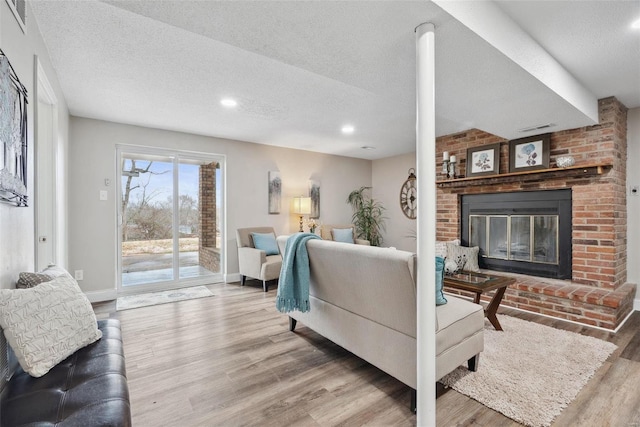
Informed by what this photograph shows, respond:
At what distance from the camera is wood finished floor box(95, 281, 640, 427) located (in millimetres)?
1676

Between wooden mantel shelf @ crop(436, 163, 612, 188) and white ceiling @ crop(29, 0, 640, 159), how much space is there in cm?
46

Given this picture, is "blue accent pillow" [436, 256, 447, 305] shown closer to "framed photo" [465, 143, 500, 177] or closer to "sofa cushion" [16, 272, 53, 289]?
"sofa cushion" [16, 272, 53, 289]

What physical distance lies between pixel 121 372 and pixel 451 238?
4262mm

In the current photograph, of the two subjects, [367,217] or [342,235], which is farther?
[367,217]

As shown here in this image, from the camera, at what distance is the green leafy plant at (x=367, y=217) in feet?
20.7

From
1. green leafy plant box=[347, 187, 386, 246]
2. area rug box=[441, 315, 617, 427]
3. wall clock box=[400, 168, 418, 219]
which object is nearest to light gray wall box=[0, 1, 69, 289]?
area rug box=[441, 315, 617, 427]

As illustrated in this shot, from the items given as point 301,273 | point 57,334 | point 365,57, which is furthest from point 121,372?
point 365,57

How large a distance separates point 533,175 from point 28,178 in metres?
4.55

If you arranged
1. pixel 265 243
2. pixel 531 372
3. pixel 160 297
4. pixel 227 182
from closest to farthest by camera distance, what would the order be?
1. pixel 531 372
2. pixel 160 297
3. pixel 265 243
4. pixel 227 182

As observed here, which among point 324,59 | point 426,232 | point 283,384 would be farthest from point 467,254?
point 324,59

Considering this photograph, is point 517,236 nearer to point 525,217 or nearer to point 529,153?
point 525,217

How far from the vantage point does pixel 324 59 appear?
197 cm

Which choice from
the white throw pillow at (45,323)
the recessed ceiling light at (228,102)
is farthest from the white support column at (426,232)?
the recessed ceiling light at (228,102)

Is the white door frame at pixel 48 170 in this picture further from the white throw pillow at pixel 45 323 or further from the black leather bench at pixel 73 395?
the black leather bench at pixel 73 395
